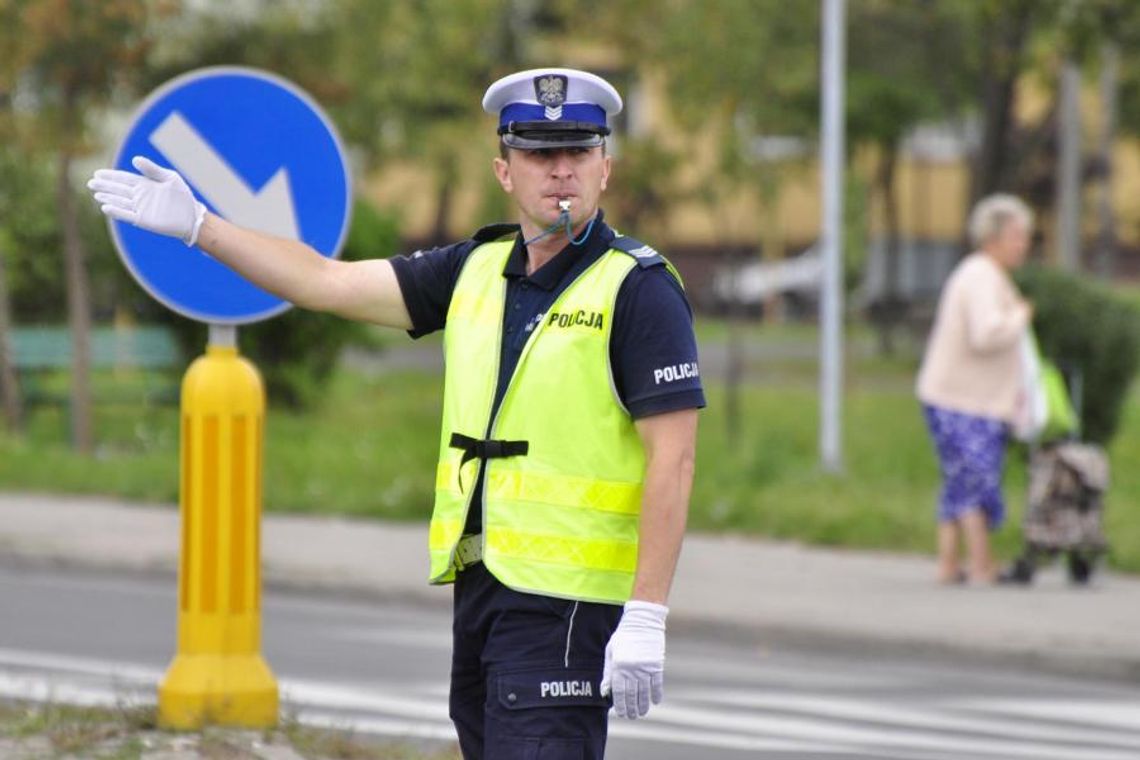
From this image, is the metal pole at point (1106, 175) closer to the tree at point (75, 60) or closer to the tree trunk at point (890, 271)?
the tree trunk at point (890, 271)

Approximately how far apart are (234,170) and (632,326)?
274cm

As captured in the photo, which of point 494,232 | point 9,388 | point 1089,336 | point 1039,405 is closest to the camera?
point 494,232

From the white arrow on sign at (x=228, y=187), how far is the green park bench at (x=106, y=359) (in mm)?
13143

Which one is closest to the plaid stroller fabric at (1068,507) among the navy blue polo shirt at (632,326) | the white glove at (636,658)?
the navy blue polo shirt at (632,326)

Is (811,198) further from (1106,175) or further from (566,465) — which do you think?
(566,465)

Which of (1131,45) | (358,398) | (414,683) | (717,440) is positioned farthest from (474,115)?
(414,683)

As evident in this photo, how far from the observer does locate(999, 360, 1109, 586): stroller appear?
11.8 meters

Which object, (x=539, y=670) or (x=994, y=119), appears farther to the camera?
(x=994, y=119)

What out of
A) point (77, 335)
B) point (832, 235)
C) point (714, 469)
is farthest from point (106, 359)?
point (832, 235)

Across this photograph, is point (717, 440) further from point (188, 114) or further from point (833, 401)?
point (188, 114)

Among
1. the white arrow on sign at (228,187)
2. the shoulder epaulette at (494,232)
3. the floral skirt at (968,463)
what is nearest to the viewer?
the shoulder epaulette at (494,232)

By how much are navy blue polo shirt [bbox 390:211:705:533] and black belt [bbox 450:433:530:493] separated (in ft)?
0.19

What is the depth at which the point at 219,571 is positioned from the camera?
23.0 feet

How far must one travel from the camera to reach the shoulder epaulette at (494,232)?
193 inches
